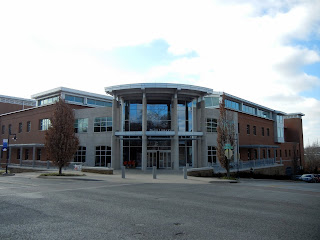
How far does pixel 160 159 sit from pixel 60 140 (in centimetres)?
1295

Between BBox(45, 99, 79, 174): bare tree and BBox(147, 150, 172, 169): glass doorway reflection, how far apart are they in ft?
35.8

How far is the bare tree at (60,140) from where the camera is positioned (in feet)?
83.6

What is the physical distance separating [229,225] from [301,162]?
6858 cm

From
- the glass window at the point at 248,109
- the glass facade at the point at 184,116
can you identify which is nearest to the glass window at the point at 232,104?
the glass window at the point at 248,109

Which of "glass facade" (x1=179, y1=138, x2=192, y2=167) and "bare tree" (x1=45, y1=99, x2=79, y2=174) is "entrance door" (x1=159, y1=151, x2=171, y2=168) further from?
"bare tree" (x1=45, y1=99, x2=79, y2=174)

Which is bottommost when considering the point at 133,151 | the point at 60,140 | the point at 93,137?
the point at 133,151

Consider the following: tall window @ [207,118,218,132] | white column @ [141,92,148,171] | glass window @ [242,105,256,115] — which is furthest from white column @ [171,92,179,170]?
glass window @ [242,105,256,115]

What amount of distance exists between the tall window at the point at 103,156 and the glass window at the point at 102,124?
7.76 feet

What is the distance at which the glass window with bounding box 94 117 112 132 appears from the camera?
1457 inches

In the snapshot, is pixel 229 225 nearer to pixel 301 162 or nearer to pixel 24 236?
pixel 24 236

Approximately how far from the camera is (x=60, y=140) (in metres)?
25.6

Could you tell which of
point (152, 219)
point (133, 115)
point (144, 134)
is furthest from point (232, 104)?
point (152, 219)

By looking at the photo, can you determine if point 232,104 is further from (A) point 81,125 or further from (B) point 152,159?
(A) point 81,125

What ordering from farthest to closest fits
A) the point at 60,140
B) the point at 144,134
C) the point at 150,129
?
the point at 150,129, the point at 144,134, the point at 60,140
